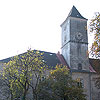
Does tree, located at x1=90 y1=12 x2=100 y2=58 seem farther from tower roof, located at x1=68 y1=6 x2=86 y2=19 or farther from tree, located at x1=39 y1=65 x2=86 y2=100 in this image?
tower roof, located at x1=68 y1=6 x2=86 y2=19

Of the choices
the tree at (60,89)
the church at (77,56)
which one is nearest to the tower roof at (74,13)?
the church at (77,56)

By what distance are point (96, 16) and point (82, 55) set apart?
23075mm

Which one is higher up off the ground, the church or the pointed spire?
the pointed spire

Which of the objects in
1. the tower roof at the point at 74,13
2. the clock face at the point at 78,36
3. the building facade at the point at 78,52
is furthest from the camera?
the tower roof at the point at 74,13

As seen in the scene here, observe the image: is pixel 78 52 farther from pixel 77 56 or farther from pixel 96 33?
pixel 96 33

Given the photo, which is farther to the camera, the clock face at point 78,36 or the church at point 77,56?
the clock face at point 78,36

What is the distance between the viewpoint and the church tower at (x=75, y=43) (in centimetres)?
3528

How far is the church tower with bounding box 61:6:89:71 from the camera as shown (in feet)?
116

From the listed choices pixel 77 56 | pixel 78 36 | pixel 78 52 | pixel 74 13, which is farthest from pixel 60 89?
pixel 74 13

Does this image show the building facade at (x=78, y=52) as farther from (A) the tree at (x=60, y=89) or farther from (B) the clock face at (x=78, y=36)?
(A) the tree at (x=60, y=89)

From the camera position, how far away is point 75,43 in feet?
118

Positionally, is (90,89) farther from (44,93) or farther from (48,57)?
(44,93)

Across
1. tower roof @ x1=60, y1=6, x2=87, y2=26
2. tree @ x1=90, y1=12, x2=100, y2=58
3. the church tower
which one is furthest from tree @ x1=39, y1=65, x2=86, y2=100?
tower roof @ x1=60, y1=6, x2=87, y2=26

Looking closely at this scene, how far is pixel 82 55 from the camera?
118 ft
